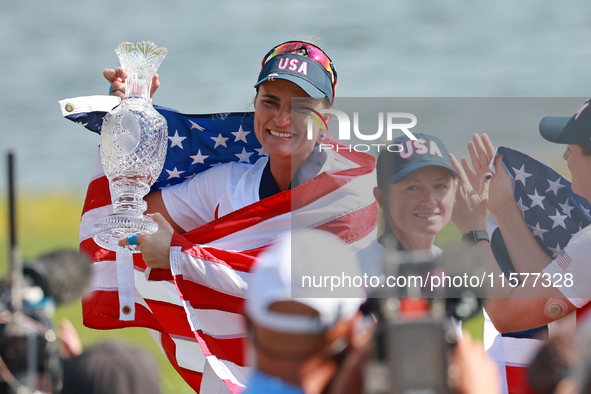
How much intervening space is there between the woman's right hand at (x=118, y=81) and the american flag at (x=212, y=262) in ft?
0.56

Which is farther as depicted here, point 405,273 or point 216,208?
point 216,208

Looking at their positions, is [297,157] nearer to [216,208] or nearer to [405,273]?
[216,208]

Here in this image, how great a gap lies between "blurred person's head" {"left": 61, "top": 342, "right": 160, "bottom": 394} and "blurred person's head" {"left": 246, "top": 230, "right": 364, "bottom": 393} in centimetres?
39

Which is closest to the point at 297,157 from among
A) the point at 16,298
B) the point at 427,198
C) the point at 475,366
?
the point at 427,198

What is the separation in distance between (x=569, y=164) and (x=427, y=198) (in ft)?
2.42

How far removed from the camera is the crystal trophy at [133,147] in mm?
3094

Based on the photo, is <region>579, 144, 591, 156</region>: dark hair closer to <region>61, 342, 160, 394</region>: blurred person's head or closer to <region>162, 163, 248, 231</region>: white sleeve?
<region>162, 163, 248, 231</region>: white sleeve

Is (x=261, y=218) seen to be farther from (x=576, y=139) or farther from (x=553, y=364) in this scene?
(x=553, y=364)

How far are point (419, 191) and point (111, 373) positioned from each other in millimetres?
1340

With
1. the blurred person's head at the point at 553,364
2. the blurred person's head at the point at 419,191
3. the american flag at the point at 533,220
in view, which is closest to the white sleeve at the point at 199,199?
the blurred person's head at the point at 419,191

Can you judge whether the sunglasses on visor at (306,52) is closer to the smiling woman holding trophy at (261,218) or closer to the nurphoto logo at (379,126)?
the smiling woman holding trophy at (261,218)

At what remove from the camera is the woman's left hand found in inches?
121

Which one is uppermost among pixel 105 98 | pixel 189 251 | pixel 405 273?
pixel 105 98

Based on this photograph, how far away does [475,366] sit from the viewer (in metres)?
1.54
